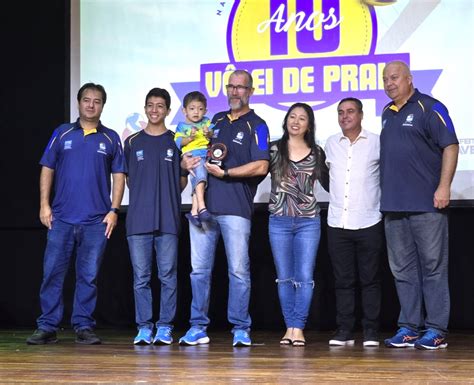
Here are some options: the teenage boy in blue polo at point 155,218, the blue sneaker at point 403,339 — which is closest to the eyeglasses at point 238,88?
the teenage boy in blue polo at point 155,218

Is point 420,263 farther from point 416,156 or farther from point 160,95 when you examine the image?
point 160,95

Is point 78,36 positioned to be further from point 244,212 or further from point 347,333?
point 347,333

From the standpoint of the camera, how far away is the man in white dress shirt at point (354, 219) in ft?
15.6

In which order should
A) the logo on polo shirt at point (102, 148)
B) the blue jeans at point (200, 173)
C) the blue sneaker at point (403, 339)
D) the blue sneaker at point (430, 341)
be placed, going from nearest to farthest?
1. the blue sneaker at point (430, 341)
2. the blue sneaker at point (403, 339)
3. the blue jeans at point (200, 173)
4. the logo on polo shirt at point (102, 148)

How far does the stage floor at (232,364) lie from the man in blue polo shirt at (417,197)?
0.23 meters

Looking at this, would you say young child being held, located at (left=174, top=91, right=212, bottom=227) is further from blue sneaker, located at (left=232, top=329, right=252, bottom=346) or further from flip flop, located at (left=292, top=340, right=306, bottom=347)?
flip flop, located at (left=292, top=340, right=306, bottom=347)

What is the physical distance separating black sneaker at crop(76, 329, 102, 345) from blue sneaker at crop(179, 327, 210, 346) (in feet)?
1.56

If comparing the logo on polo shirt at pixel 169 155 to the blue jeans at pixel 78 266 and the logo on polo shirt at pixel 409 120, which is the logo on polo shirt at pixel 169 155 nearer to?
the blue jeans at pixel 78 266

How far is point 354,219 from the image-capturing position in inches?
187

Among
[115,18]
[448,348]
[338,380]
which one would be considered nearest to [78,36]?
[115,18]

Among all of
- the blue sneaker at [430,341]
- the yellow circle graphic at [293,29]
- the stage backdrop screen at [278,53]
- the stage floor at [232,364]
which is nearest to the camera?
the stage floor at [232,364]

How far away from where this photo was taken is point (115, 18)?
5.95 metres

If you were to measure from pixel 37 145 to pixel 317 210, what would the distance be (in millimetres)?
2302

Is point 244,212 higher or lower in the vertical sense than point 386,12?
lower
